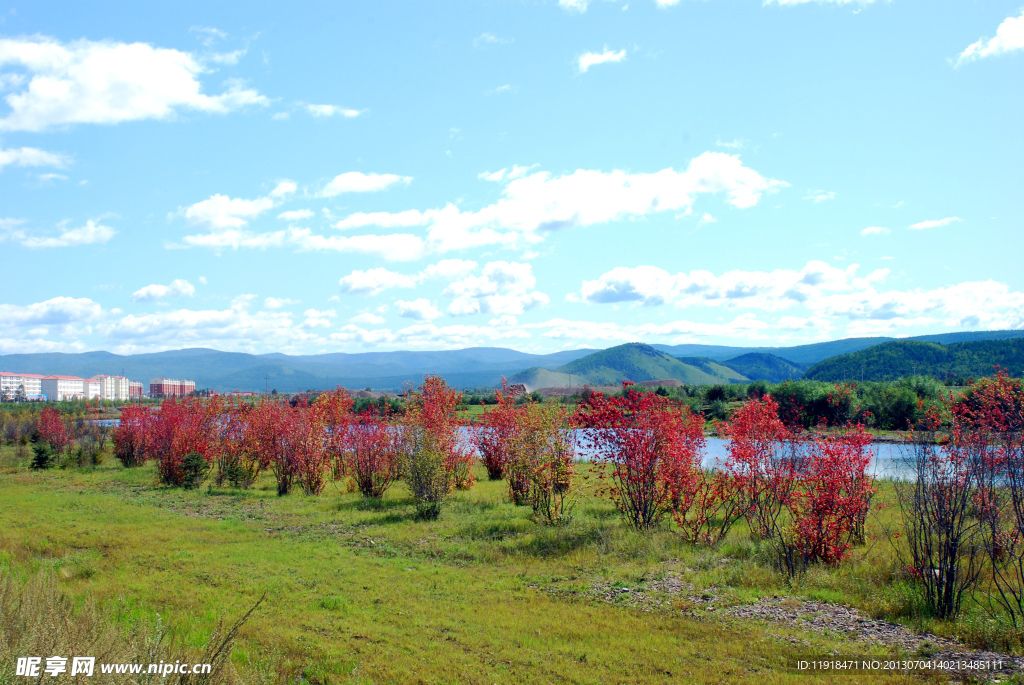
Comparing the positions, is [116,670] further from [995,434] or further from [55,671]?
[995,434]

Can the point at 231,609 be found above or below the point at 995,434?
below

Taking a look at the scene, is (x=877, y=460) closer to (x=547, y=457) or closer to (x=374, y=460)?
(x=547, y=457)

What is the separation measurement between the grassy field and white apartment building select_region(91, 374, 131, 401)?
181m

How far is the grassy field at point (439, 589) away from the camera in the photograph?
259 inches

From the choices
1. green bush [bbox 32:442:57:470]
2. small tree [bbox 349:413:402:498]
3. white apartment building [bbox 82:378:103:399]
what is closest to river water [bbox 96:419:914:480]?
small tree [bbox 349:413:402:498]

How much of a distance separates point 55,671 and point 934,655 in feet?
27.2

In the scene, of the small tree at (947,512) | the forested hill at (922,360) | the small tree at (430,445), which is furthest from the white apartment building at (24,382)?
the small tree at (947,512)

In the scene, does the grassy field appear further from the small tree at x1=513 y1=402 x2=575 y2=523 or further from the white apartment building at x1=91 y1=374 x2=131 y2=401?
the white apartment building at x1=91 y1=374 x2=131 y2=401

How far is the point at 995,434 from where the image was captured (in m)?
8.85

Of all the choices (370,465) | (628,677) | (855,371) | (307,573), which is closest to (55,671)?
(628,677)

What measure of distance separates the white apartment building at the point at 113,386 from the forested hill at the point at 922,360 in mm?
176782

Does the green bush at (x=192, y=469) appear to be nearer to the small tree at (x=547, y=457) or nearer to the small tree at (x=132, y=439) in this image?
the small tree at (x=132, y=439)

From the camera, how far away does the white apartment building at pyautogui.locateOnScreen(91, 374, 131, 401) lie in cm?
16725

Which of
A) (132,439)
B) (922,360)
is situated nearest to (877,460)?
(132,439)
